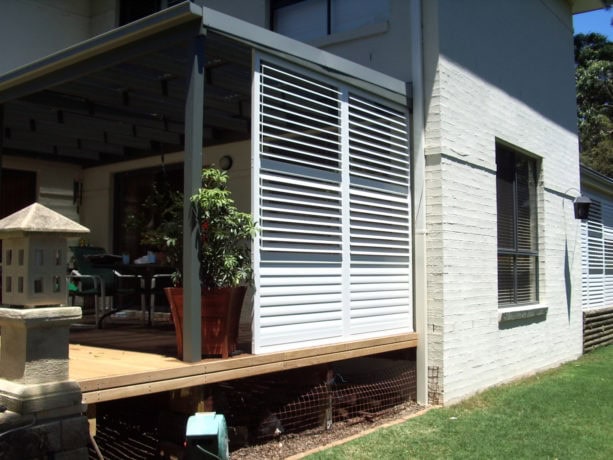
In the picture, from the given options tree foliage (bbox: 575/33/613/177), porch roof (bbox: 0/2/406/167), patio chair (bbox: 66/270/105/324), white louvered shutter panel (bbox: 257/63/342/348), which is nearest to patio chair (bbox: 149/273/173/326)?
patio chair (bbox: 66/270/105/324)

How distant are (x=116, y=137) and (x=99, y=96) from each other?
1.92 m

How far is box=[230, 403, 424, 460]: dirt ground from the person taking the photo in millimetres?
4863

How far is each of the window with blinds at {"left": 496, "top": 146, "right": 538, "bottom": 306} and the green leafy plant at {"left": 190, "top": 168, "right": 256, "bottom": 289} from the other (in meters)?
4.21

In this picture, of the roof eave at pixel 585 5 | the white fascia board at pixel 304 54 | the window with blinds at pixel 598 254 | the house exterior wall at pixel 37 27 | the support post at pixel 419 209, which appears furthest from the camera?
the window with blinds at pixel 598 254

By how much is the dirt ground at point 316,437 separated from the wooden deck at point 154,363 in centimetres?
66

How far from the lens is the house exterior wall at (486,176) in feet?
21.2

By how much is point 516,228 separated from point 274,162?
4.50 m

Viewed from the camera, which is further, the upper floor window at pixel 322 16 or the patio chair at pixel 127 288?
the upper floor window at pixel 322 16

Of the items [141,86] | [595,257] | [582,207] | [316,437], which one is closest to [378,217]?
[316,437]

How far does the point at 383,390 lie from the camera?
629cm

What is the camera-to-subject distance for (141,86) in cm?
620

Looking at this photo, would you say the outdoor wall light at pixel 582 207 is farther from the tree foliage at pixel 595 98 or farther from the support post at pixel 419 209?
the tree foliage at pixel 595 98

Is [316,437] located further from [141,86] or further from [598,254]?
[598,254]

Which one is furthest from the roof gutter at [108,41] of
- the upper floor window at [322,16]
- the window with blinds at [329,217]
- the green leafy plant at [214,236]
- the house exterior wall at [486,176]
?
the upper floor window at [322,16]
